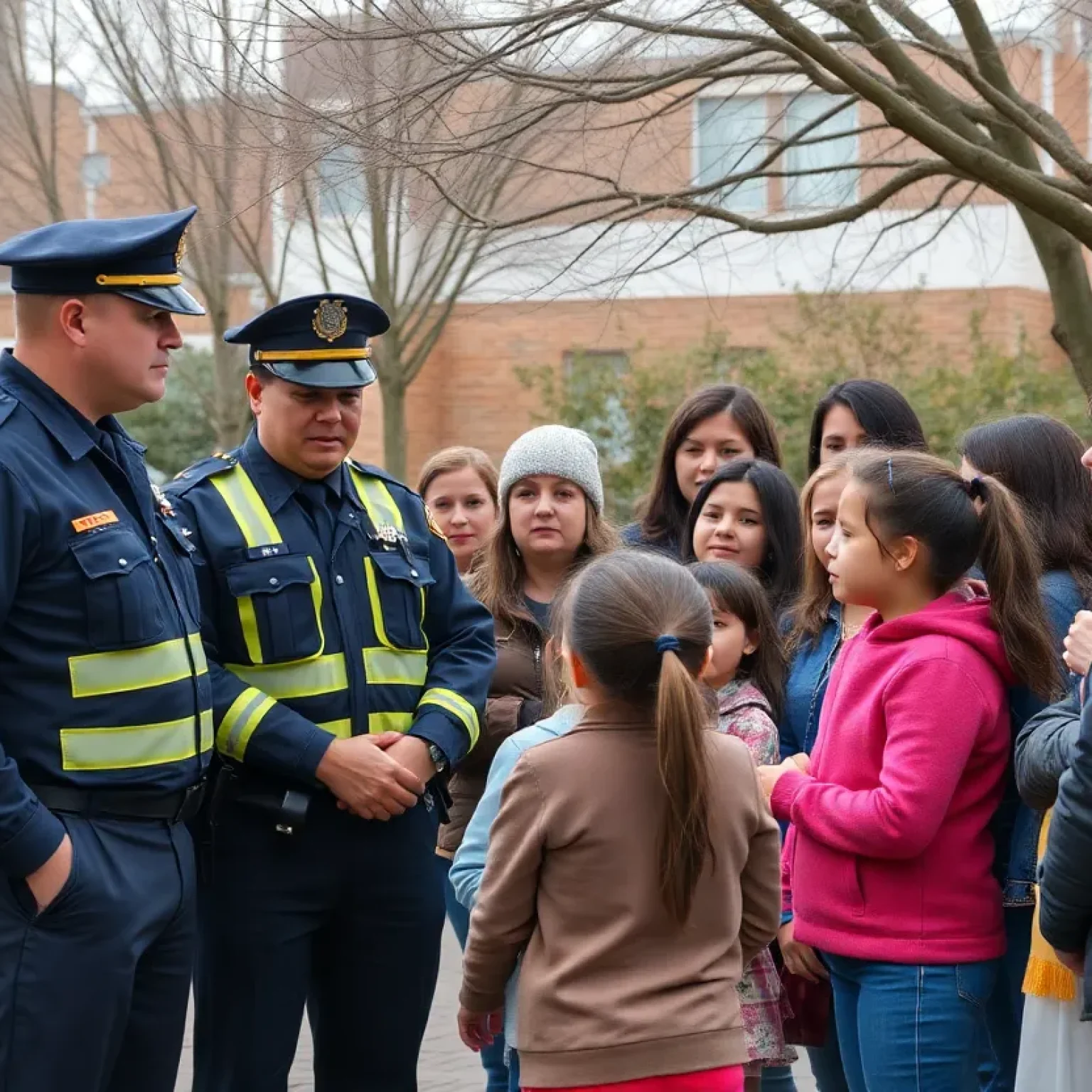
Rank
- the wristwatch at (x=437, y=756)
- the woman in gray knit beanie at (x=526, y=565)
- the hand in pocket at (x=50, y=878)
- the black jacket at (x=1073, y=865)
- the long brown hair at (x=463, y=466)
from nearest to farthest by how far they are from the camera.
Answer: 1. the black jacket at (x=1073, y=865)
2. the hand in pocket at (x=50, y=878)
3. the wristwatch at (x=437, y=756)
4. the woman in gray knit beanie at (x=526, y=565)
5. the long brown hair at (x=463, y=466)

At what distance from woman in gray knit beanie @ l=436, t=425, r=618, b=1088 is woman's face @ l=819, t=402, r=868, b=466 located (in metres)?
0.75

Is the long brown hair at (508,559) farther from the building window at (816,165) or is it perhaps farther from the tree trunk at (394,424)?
the tree trunk at (394,424)

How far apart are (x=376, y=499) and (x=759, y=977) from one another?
5.04 feet

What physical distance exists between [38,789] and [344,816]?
0.93 meters

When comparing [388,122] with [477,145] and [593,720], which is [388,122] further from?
[593,720]

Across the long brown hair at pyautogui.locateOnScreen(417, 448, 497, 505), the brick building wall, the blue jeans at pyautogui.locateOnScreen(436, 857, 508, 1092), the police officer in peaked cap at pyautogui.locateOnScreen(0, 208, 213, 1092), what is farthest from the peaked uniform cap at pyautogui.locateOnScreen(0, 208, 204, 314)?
the brick building wall

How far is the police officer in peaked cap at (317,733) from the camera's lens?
4.10 meters

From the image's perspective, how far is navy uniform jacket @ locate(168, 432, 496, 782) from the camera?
4094mm

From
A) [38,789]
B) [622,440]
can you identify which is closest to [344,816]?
[38,789]

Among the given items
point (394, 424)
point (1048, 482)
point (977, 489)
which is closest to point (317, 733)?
point (977, 489)

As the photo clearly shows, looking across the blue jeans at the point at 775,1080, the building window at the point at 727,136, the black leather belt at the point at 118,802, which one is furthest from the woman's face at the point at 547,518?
the building window at the point at 727,136

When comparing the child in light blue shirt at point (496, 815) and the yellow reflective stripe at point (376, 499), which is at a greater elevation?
the yellow reflective stripe at point (376, 499)

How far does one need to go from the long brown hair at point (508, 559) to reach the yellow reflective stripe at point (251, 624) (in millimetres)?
1136

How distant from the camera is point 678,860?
130 inches
